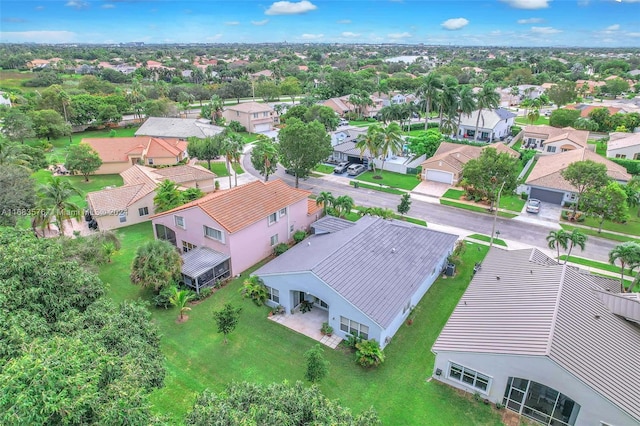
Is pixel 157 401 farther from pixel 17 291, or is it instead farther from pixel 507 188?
pixel 507 188

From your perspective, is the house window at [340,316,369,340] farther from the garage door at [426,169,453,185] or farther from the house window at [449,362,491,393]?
the garage door at [426,169,453,185]

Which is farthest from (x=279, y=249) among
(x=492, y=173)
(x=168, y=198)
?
(x=492, y=173)

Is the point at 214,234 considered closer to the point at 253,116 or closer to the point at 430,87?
the point at 253,116

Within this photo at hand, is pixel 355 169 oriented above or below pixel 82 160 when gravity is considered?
below

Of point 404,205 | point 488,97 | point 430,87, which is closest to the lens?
point 404,205

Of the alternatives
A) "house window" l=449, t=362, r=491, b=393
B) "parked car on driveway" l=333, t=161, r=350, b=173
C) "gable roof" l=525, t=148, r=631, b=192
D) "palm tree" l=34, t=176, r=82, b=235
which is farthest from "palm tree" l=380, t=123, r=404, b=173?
"palm tree" l=34, t=176, r=82, b=235

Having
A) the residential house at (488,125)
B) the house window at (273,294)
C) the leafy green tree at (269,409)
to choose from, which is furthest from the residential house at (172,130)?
the leafy green tree at (269,409)

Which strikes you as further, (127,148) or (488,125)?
(488,125)
